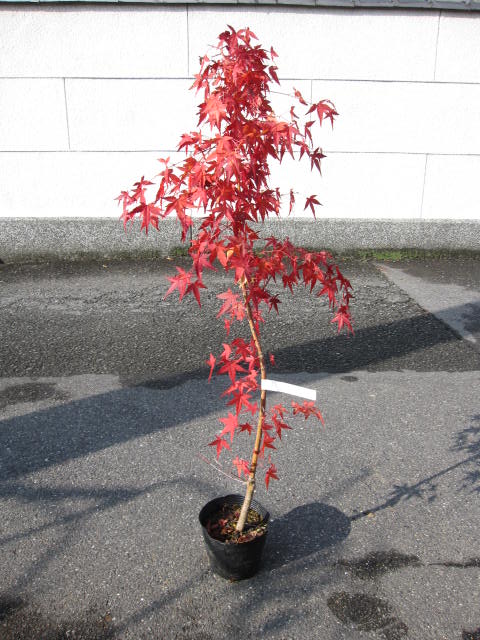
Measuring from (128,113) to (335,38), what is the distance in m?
2.62

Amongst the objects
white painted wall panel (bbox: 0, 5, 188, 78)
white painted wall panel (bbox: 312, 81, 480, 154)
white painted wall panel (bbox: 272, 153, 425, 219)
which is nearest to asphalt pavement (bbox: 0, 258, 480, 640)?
white painted wall panel (bbox: 272, 153, 425, 219)

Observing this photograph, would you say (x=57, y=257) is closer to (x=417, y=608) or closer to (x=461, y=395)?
(x=461, y=395)

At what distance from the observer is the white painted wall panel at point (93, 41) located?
6793mm

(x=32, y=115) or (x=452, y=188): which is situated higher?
(x=32, y=115)

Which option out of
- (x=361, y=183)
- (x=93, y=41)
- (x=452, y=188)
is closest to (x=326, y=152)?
(x=361, y=183)

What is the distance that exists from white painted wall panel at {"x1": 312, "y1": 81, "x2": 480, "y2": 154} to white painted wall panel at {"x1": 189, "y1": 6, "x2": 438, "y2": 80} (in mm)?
150

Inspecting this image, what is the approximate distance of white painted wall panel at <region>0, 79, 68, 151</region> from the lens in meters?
6.99

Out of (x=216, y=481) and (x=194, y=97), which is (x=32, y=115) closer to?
(x=194, y=97)

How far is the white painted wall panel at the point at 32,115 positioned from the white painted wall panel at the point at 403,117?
3094 millimetres

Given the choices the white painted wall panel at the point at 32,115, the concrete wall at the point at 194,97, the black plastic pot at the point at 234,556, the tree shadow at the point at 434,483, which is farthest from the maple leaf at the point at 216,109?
the white painted wall panel at the point at 32,115

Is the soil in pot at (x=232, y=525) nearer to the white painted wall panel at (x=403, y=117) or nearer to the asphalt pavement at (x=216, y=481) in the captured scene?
the asphalt pavement at (x=216, y=481)

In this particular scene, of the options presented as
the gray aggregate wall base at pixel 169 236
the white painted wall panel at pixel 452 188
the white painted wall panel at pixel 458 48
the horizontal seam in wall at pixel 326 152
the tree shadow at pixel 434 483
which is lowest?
the tree shadow at pixel 434 483

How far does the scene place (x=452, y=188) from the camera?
24.9 ft

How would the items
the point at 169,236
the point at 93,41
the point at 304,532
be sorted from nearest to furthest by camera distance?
the point at 304,532 < the point at 93,41 < the point at 169,236
